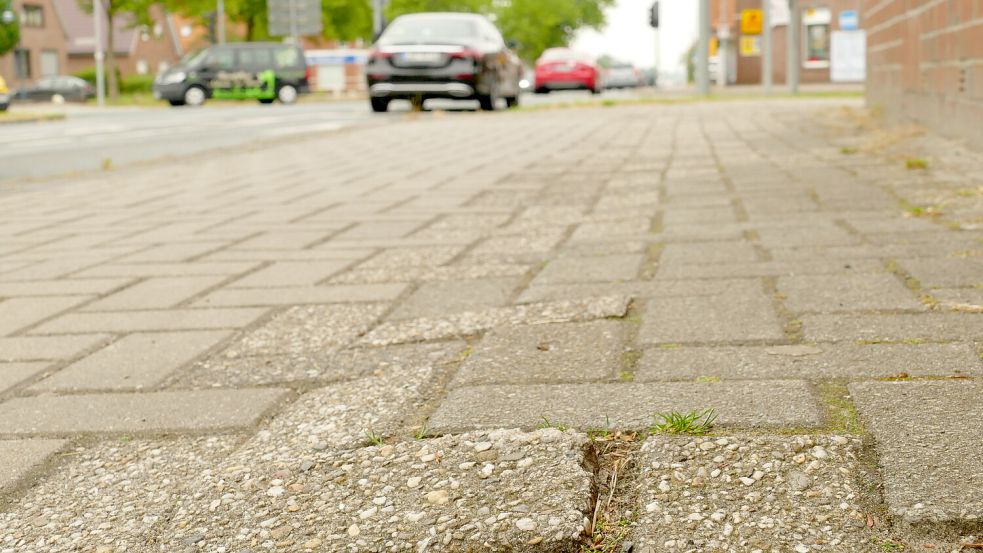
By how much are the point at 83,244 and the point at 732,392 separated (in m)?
3.40

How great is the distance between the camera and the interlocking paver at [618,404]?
2.01 metres

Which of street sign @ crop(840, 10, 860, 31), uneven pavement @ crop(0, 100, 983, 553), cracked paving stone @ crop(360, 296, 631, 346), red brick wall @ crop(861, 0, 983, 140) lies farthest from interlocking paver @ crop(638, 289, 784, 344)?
street sign @ crop(840, 10, 860, 31)

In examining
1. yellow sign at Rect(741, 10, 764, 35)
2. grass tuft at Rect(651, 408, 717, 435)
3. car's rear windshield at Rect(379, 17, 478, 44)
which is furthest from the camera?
yellow sign at Rect(741, 10, 764, 35)

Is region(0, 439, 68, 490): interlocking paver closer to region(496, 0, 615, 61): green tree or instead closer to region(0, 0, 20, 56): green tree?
region(0, 0, 20, 56): green tree

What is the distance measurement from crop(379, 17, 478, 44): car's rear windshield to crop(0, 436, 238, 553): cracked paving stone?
1545cm

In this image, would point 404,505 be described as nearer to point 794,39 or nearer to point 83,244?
point 83,244

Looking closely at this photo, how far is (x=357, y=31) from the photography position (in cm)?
5769

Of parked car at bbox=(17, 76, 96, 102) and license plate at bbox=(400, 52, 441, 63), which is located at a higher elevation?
parked car at bbox=(17, 76, 96, 102)

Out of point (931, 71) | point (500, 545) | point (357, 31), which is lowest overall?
point (500, 545)

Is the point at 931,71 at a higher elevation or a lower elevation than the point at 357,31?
lower

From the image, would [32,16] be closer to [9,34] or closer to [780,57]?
[9,34]

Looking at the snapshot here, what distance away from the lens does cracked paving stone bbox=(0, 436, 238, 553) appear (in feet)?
5.58

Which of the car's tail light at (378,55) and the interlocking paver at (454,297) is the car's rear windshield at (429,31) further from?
the interlocking paver at (454,297)

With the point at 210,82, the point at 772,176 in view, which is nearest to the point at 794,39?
the point at 210,82
